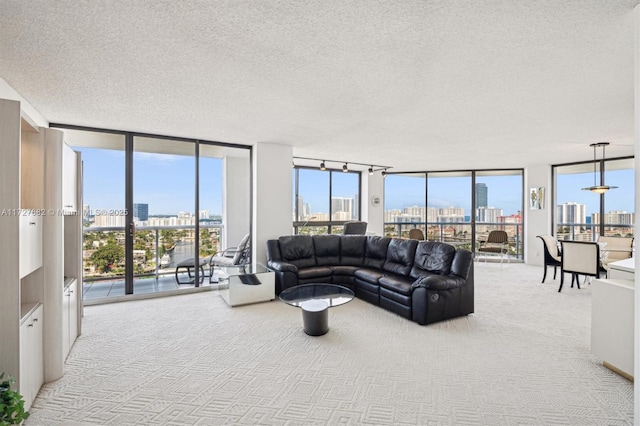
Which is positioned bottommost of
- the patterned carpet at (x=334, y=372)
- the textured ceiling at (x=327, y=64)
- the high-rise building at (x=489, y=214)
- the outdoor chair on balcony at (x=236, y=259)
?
the patterned carpet at (x=334, y=372)

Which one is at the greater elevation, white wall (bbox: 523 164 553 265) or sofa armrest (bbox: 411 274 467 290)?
white wall (bbox: 523 164 553 265)

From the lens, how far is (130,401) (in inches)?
86.3

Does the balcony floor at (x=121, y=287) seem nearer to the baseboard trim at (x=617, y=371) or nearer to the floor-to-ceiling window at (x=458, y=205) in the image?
the baseboard trim at (x=617, y=371)

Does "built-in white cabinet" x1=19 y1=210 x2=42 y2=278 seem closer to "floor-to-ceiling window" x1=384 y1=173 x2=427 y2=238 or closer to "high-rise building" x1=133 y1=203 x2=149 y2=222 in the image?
"high-rise building" x1=133 y1=203 x2=149 y2=222

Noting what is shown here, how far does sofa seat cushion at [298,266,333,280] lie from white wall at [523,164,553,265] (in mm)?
5706

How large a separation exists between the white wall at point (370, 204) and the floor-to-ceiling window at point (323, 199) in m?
0.18

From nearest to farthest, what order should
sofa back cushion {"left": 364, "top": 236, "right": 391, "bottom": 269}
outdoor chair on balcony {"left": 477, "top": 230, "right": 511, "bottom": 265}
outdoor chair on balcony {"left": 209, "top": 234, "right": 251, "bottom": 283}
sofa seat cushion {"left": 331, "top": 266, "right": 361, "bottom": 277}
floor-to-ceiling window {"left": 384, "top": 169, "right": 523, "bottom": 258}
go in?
sofa seat cushion {"left": 331, "top": 266, "right": 361, "bottom": 277}
sofa back cushion {"left": 364, "top": 236, "right": 391, "bottom": 269}
outdoor chair on balcony {"left": 209, "top": 234, "right": 251, "bottom": 283}
outdoor chair on balcony {"left": 477, "top": 230, "right": 511, "bottom": 265}
floor-to-ceiling window {"left": 384, "top": 169, "right": 523, "bottom": 258}

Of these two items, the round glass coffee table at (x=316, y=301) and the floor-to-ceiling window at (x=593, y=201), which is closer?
the round glass coffee table at (x=316, y=301)

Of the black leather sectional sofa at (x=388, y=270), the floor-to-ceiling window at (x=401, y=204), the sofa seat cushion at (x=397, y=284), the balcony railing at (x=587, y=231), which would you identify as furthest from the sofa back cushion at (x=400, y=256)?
the balcony railing at (x=587, y=231)

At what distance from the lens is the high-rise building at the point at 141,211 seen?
475 cm

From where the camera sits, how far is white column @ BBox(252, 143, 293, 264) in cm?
539

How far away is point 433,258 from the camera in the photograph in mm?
4266

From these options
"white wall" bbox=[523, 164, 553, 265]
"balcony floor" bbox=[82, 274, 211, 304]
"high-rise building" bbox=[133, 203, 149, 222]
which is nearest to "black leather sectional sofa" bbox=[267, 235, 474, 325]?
"balcony floor" bbox=[82, 274, 211, 304]

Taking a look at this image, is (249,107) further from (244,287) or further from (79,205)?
(244,287)
